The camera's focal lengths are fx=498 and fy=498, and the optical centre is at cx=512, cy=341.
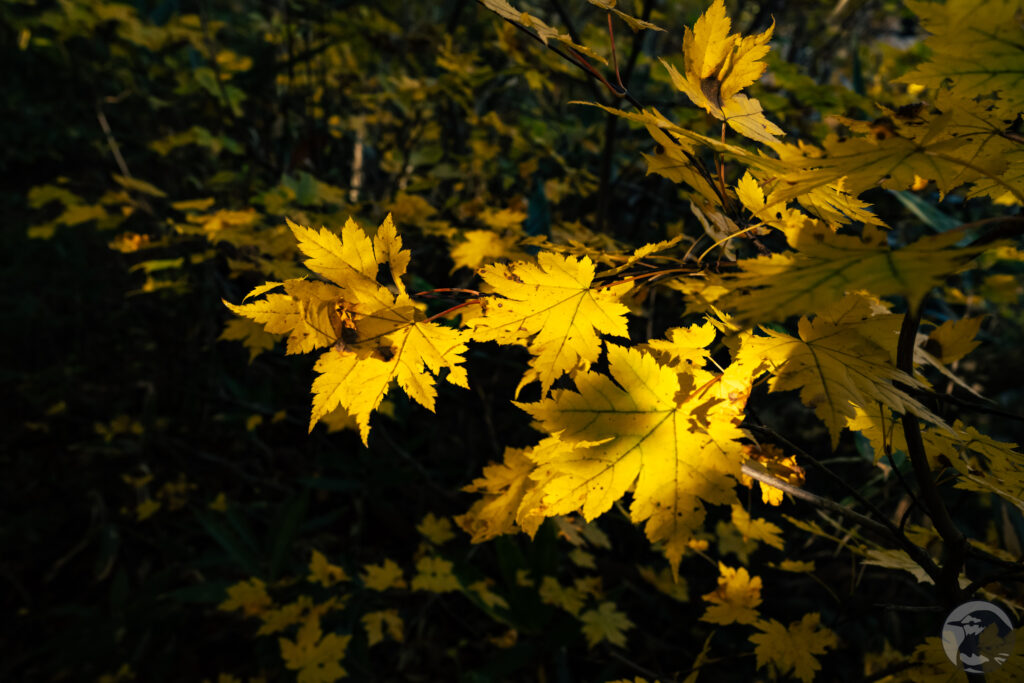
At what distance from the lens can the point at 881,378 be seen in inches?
24.3

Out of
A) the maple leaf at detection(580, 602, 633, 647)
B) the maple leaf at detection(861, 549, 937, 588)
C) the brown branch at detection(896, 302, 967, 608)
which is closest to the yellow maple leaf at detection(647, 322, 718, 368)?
the brown branch at detection(896, 302, 967, 608)

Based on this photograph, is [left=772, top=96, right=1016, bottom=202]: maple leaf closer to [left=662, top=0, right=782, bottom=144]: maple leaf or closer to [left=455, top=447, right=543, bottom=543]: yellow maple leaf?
[left=662, top=0, right=782, bottom=144]: maple leaf

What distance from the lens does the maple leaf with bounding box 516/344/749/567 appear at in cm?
64

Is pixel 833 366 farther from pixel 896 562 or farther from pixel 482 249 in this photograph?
pixel 482 249

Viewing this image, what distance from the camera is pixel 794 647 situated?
109cm

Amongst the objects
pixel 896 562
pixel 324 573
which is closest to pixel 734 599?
pixel 896 562

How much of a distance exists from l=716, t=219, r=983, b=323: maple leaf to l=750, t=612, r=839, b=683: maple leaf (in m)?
0.92

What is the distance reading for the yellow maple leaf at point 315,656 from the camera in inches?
62.2

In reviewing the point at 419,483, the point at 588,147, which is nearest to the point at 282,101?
the point at 588,147

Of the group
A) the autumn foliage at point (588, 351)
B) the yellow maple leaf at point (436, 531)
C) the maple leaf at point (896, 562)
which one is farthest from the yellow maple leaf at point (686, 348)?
the yellow maple leaf at point (436, 531)

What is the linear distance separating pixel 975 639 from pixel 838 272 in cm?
65

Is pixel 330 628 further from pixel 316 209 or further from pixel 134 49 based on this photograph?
pixel 134 49

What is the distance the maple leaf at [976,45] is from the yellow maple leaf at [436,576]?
6.18ft

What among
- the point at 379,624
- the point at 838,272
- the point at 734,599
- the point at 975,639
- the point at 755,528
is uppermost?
the point at 838,272
